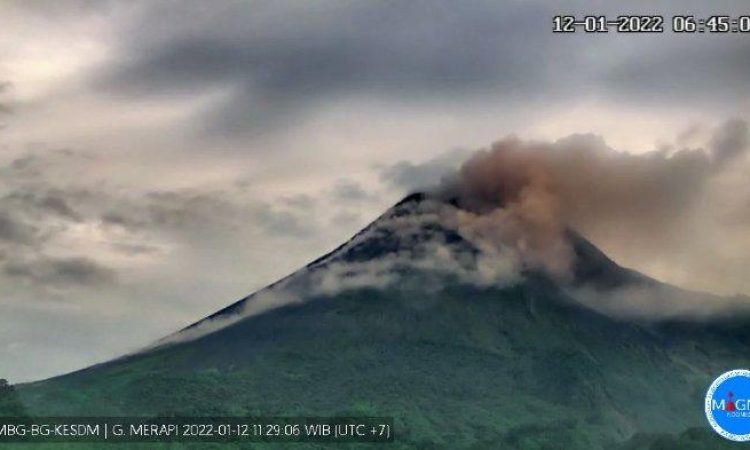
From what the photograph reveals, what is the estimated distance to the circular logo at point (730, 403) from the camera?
40719 millimetres

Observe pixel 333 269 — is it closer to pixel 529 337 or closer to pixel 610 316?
pixel 529 337

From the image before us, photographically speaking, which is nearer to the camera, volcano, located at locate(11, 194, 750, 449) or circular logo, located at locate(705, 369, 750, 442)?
circular logo, located at locate(705, 369, 750, 442)

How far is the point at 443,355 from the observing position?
132 meters

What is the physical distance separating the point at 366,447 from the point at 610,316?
185 ft

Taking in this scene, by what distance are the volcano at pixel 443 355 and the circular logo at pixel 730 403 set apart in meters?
64.3

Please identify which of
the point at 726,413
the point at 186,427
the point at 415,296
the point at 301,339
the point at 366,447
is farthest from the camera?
the point at 415,296

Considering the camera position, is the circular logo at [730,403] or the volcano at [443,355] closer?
the circular logo at [730,403]

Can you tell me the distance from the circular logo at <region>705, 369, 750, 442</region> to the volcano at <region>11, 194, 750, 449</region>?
6427cm

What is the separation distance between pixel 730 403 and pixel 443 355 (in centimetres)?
9137

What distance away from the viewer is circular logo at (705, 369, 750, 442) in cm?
4072

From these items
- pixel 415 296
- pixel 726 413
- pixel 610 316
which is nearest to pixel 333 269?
pixel 415 296

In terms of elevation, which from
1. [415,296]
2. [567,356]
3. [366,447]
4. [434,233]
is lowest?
[366,447]

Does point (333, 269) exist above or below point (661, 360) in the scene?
above

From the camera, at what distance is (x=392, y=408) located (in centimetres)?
11869
